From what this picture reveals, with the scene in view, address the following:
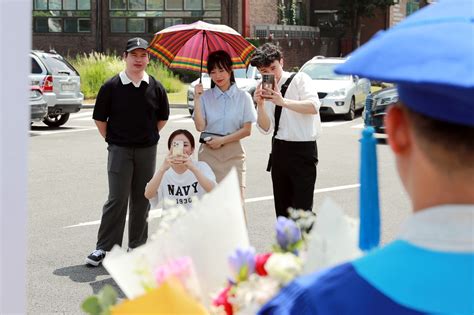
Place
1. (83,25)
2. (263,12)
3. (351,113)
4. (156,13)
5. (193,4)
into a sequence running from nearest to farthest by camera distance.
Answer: (351,113) → (193,4) → (156,13) → (83,25) → (263,12)

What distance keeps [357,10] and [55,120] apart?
3159cm

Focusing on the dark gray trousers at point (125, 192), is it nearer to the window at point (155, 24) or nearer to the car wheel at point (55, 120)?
the car wheel at point (55, 120)

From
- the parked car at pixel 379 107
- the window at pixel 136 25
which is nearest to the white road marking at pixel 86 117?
the parked car at pixel 379 107

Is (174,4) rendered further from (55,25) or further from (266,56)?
(266,56)

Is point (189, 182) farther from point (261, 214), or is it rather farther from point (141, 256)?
point (141, 256)

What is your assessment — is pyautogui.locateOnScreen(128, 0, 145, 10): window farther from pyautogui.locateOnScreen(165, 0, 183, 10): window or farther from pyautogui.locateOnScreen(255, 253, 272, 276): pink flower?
pyautogui.locateOnScreen(255, 253, 272, 276): pink flower

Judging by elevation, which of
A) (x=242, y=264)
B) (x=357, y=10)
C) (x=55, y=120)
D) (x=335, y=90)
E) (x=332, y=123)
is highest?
(x=357, y=10)

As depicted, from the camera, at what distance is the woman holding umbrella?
23.9ft

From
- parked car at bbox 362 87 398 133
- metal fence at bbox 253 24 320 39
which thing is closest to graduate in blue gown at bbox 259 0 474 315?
parked car at bbox 362 87 398 133

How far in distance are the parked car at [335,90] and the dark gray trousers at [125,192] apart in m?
15.2

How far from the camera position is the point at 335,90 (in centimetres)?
2314

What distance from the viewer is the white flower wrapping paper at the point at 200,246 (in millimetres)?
1944

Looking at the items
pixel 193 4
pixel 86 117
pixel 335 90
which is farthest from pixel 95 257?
pixel 193 4

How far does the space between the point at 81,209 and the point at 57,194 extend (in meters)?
1.14
